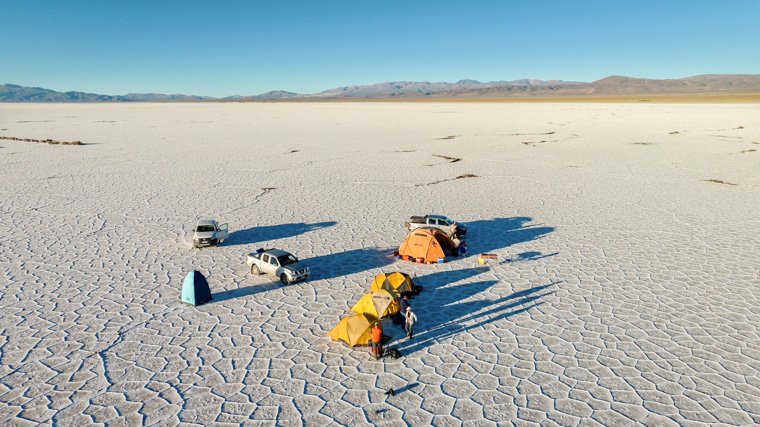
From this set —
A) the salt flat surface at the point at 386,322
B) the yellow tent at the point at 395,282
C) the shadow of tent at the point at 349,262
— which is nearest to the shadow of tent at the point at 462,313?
the salt flat surface at the point at 386,322

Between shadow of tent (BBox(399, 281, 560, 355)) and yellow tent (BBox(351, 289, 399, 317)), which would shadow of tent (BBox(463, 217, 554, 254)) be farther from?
yellow tent (BBox(351, 289, 399, 317))

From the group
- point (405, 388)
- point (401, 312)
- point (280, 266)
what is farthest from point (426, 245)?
point (405, 388)

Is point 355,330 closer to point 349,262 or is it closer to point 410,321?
point 410,321

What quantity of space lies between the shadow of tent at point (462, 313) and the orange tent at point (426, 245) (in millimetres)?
2307

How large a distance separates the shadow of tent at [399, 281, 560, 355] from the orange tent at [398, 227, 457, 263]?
231 centimetres

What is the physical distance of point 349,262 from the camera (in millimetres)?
17219

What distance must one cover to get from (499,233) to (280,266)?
1001cm

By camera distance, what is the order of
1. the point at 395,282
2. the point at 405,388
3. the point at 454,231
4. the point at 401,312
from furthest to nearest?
the point at 454,231
the point at 395,282
the point at 401,312
the point at 405,388

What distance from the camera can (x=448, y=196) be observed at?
27188mm

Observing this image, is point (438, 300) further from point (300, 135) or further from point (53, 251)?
point (300, 135)

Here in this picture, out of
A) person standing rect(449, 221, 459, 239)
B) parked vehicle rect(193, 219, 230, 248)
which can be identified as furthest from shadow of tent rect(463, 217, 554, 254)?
parked vehicle rect(193, 219, 230, 248)

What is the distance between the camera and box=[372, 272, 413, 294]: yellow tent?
45.8 ft

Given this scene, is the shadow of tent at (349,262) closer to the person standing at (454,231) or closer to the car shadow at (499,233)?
the person standing at (454,231)

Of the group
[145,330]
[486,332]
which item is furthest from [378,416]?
[145,330]
